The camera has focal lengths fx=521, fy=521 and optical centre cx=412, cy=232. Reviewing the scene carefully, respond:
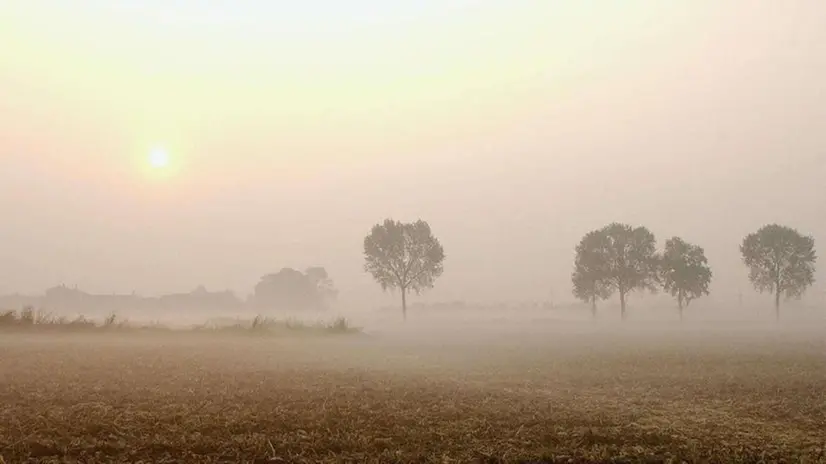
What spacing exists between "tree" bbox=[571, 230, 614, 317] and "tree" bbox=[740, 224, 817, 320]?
26.9 meters

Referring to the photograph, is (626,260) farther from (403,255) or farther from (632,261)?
(403,255)

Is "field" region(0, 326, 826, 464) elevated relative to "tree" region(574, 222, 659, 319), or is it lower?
lower

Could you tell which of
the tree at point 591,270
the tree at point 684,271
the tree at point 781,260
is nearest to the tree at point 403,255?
the tree at point 591,270

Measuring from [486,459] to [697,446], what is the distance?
5.68m

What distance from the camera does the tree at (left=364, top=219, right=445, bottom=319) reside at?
9938 centimetres

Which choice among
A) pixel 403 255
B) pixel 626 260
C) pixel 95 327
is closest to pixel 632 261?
pixel 626 260

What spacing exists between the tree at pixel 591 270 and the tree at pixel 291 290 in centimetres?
9037

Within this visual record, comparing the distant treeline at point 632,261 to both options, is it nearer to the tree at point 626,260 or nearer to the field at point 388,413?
the tree at point 626,260

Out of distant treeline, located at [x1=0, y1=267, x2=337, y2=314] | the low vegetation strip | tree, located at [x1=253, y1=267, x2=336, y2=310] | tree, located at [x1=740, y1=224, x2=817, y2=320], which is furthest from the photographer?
tree, located at [x1=253, y1=267, x2=336, y2=310]

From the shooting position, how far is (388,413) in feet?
53.5

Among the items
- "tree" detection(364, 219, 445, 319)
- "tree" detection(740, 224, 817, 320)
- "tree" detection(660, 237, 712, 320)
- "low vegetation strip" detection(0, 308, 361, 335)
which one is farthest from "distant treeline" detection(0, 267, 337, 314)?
"tree" detection(740, 224, 817, 320)

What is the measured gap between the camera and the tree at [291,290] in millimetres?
163875

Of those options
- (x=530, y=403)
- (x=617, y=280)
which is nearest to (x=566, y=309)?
(x=617, y=280)

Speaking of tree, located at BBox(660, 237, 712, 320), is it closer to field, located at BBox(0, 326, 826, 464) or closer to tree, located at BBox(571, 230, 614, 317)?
tree, located at BBox(571, 230, 614, 317)
